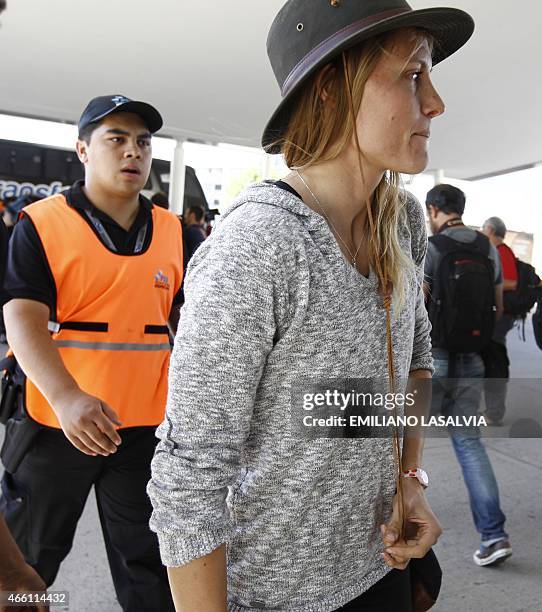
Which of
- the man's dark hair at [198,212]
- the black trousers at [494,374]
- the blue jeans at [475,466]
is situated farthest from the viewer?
the man's dark hair at [198,212]

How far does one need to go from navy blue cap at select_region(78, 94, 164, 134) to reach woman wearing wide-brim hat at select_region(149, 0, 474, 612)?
1455mm

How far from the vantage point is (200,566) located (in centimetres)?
92

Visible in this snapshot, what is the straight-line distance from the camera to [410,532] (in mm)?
1156

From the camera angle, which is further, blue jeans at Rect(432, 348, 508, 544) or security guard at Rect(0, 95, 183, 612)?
blue jeans at Rect(432, 348, 508, 544)

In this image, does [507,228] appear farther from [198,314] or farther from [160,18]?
[198,314]

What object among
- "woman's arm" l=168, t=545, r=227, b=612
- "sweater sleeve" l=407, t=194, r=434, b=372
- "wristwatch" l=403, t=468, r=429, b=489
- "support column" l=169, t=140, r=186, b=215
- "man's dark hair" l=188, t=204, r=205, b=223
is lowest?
"woman's arm" l=168, t=545, r=227, b=612

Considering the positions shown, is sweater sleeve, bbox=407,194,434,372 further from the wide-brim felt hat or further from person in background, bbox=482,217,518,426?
person in background, bbox=482,217,518,426

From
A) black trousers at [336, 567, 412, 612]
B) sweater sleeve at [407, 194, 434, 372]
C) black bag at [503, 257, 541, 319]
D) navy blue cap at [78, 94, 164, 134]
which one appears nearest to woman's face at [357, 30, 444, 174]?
sweater sleeve at [407, 194, 434, 372]

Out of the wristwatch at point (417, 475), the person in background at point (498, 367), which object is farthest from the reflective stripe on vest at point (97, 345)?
the person in background at point (498, 367)

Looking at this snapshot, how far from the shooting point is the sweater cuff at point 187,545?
0.90 m

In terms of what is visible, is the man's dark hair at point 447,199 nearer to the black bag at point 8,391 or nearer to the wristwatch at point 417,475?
the black bag at point 8,391

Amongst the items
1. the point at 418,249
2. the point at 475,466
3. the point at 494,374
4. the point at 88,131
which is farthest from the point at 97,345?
the point at 494,374

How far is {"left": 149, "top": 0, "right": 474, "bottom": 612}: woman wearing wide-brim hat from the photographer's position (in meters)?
0.91

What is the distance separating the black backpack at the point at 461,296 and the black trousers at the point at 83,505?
2199 millimetres
